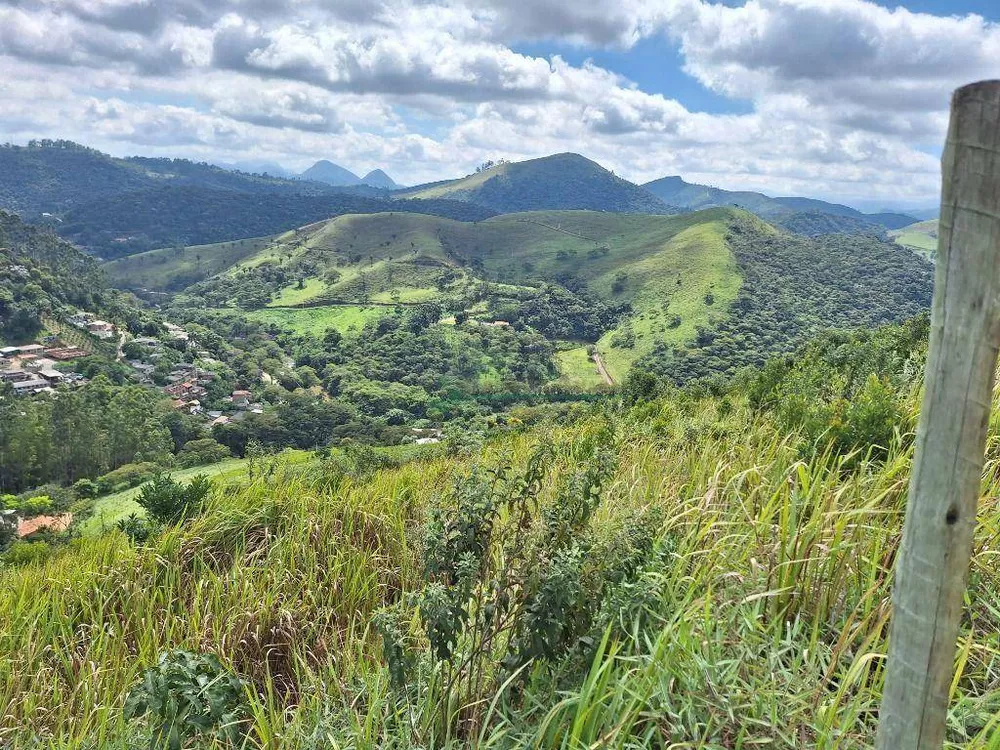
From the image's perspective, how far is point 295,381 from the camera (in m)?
78.2

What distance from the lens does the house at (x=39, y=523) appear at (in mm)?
23859

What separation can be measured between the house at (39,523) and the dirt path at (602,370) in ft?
190

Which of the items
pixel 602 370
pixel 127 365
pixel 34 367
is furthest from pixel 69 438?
pixel 602 370

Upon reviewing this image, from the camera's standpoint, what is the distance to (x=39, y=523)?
86.3ft

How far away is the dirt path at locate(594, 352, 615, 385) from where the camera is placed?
75787 mm

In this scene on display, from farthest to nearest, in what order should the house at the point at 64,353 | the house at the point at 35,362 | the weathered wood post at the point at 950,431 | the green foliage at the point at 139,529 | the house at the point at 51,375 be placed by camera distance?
the house at the point at 64,353
the house at the point at 35,362
the house at the point at 51,375
the green foliage at the point at 139,529
the weathered wood post at the point at 950,431

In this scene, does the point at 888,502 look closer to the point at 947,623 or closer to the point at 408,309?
the point at 947,623

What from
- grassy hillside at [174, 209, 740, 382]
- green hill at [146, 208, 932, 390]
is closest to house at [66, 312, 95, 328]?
green hill at [146, 208, 932, 390]

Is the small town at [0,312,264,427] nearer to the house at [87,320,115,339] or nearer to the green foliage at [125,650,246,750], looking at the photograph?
the house at [87,320,115,339]

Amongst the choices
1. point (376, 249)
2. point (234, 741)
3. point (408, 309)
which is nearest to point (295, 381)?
point (408, 309)

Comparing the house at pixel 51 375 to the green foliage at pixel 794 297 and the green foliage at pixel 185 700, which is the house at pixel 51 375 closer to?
the green foliage at pixel 794 297

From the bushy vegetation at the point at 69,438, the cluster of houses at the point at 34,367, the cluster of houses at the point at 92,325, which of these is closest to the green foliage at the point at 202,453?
the bushy vegetation at the point at 69,438

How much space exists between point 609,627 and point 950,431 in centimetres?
124

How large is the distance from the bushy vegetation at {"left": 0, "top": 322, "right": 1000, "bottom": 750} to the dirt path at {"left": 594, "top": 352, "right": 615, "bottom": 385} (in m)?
72.1
